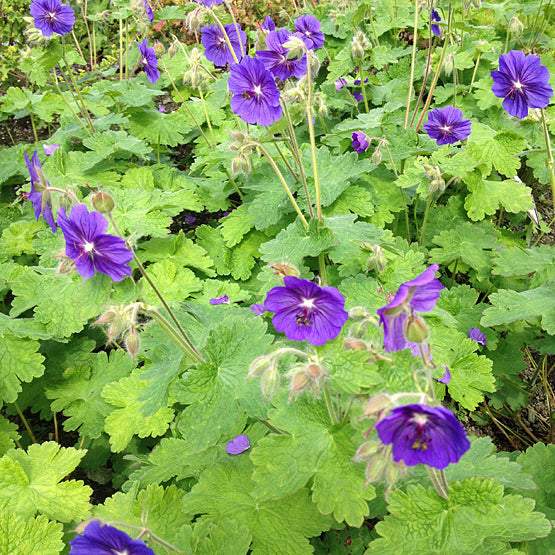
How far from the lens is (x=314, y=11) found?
4133 mm

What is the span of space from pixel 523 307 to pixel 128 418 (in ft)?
6.03

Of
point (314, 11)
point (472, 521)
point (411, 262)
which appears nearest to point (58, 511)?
point (472, 521)

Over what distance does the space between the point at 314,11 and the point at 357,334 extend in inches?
151

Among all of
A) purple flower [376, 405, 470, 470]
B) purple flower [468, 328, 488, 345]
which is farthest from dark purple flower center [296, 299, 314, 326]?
purple flower [468, 328, 488, 345]

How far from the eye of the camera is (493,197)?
2686 millimetres

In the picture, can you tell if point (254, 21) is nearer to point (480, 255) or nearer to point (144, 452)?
point (480, 255)

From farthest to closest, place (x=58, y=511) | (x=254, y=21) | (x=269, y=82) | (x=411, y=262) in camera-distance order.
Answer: (x=254, y=21), (x=411, y=262), (x=269, y=82), (x=58, y=511)

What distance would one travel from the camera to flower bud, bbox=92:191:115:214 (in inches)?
54.0

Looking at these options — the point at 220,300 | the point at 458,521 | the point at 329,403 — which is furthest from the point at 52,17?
the point at 458,521

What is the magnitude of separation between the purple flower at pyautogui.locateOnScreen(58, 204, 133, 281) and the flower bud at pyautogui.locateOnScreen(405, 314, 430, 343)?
0.81 metres

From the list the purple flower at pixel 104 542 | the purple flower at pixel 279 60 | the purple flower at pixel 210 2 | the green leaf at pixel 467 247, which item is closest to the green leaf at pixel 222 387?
the purple flower at pixel 104 542

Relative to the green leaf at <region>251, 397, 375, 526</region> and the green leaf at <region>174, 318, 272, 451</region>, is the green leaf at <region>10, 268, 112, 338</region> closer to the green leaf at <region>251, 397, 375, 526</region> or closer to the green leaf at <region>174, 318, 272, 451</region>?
the green leaf at <region>174, 318, 272, 451</region>

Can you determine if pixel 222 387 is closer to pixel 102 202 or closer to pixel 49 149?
pixel 102 202

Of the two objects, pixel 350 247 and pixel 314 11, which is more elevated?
pixel 314 11
